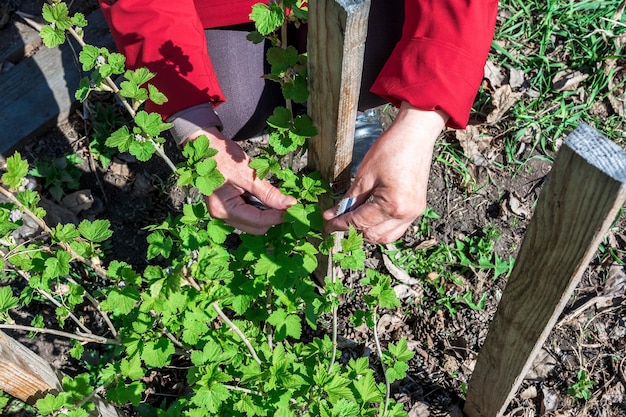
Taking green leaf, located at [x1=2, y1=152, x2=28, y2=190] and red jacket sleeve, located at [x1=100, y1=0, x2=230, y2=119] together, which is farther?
red jacket sleeve, located at [x1=100, y1=0, x2=230, y2=119]

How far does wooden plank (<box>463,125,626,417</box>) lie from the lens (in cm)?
101

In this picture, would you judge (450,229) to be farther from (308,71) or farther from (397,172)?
(308,71)

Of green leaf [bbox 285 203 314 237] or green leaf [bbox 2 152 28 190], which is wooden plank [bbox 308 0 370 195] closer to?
green leaf [bbox 285 203 314 237]

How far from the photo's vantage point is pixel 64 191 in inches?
105

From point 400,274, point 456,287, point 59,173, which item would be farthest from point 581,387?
point 59,173

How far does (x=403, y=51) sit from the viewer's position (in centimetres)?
172

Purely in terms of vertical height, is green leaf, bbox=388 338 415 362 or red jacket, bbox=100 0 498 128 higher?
red jacket, bbox=100 0 498 128

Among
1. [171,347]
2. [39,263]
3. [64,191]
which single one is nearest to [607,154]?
[171,347]

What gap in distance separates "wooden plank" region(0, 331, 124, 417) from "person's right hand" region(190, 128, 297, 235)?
615mm

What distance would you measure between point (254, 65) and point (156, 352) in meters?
1.22

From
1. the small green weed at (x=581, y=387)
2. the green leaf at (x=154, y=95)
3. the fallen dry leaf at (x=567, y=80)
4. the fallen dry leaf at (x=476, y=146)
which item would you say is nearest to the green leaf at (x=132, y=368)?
the green leaf at (x=154, y=95)

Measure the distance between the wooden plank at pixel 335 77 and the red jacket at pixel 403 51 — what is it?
25 centimetres

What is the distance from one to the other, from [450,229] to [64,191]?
1748mm

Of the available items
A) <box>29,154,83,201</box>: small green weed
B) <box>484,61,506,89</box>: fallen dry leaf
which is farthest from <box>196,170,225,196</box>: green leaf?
<box>484,61,506,89</box>: fallen dry leaf
